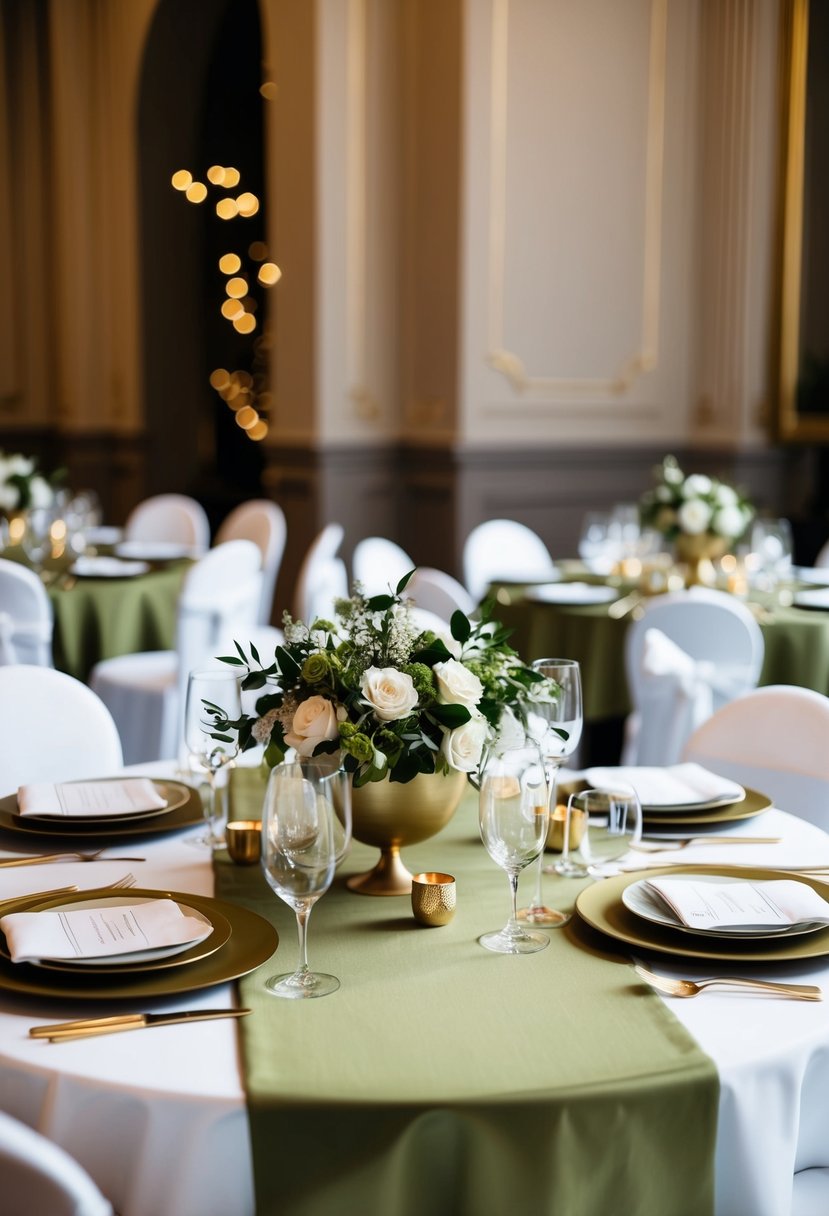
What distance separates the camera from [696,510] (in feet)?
13.4

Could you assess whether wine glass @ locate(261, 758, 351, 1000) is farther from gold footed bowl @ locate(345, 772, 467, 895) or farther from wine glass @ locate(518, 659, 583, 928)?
wine glass @ locate(518, 659, 583, 928)

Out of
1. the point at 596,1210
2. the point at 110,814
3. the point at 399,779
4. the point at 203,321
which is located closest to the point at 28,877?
the point at 110,814

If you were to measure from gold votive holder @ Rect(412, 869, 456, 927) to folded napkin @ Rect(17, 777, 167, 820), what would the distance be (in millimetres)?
505

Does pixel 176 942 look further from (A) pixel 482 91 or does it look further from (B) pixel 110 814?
(A) pixel 482 91

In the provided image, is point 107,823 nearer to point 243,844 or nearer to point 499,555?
point 243,844

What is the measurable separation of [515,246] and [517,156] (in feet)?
1.27

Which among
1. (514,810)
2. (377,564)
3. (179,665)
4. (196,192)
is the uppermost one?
(196,192)

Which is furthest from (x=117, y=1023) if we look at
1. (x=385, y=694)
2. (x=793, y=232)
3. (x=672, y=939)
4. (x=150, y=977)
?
(x=793, y=232)

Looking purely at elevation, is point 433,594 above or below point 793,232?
below

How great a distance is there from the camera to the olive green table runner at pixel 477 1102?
3.72 feet

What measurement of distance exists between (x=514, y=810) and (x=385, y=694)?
0.22 metres

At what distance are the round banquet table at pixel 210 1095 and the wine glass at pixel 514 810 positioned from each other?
11 centimetres

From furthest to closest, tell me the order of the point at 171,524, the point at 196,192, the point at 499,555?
the point at 196,192 → the point at 171,524 → the point at 499,555

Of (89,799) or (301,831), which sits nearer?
(301,831)
